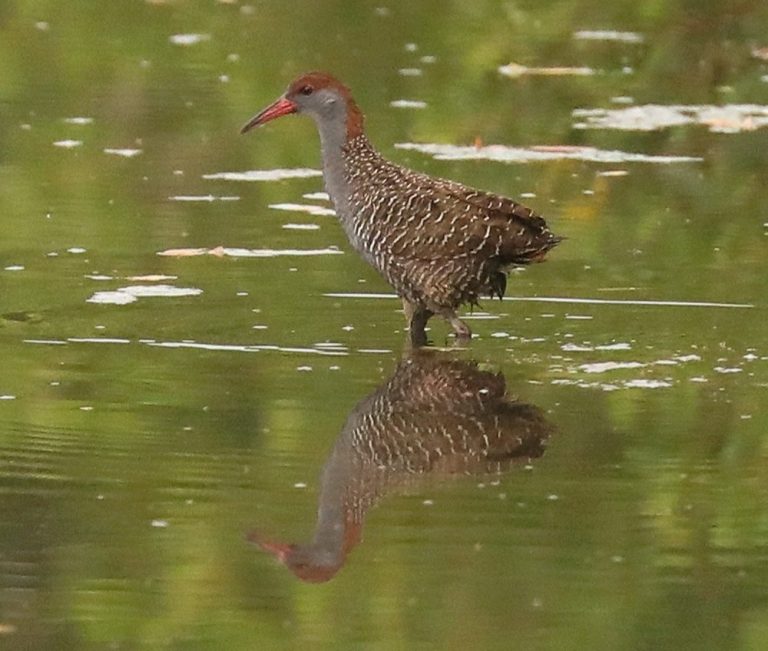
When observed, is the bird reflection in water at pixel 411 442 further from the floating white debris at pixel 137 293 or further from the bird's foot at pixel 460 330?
the floating white debris at pixel 137 293

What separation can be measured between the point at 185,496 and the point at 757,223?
6260 millimetres

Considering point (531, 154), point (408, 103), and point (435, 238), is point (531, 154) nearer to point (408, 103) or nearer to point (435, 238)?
point (408, 103)

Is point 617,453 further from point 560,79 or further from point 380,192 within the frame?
point 560,79

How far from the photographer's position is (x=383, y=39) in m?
20.5

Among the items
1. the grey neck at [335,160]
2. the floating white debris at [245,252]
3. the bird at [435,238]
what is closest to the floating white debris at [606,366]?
the bird at [435,238]

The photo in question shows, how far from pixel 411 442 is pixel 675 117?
8.74 metres

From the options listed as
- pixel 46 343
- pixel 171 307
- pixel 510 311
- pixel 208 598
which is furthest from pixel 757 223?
pixel 208 598

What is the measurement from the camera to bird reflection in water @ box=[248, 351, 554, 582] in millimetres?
7516

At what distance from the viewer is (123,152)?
50.9ft

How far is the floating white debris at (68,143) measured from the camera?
1557 cm

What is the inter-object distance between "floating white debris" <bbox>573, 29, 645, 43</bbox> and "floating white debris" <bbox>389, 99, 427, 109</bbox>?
3.64 m

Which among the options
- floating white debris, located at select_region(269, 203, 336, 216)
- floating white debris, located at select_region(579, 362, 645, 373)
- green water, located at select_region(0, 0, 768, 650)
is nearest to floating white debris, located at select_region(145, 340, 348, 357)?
green water, located at select_region(0, 0, 768, 650)

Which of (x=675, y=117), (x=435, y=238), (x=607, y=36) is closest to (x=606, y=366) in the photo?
(x=435, y=238)

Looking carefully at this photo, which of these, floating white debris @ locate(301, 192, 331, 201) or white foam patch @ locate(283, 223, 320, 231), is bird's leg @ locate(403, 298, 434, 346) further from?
floating white debris @ locate(301, 192, 331, 201)
